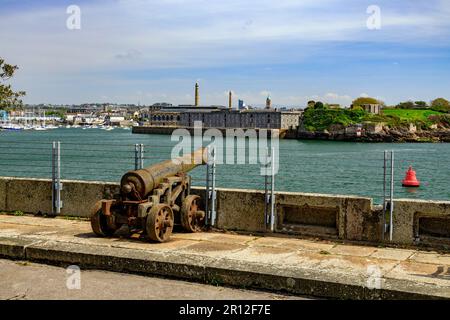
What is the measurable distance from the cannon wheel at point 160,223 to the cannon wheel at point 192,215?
1.69 ft

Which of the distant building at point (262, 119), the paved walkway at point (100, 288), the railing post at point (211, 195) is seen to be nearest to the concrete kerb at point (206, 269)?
the paved walkway at point (100, 288)

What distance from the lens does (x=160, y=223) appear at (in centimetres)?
875

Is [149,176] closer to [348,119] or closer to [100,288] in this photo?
[100,288]

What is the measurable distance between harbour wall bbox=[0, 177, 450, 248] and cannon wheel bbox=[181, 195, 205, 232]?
32 centimetres

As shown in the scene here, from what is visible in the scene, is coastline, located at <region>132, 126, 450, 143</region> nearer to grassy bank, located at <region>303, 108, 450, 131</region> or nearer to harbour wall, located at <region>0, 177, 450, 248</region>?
grassy bank, located at <region>303, 108, 450, 131</region>

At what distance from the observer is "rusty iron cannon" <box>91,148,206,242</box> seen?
8.71 meters

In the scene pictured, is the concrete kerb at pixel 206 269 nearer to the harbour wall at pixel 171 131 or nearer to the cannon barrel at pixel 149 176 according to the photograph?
the cannon barrel at pixel 149 176

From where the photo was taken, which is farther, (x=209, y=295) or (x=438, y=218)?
(x=438, y=218)

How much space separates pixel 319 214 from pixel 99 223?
128 inches

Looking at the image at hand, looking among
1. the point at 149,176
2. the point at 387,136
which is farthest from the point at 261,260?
the point at 387,136
